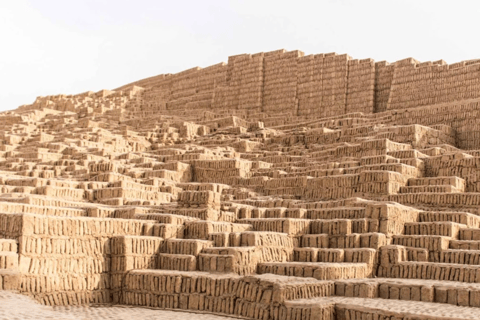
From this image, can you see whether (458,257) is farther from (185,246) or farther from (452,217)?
(185,246)

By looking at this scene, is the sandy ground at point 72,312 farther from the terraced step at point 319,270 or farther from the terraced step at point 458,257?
the terraced step at point 458,257

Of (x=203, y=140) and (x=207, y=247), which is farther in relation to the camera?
(x=203, y=140)

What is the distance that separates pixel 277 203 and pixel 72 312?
689 centimetres

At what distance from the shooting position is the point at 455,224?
12.9m

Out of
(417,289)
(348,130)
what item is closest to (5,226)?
(417,289)

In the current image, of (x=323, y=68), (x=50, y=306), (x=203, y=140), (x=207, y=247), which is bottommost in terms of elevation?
(x=50, y=306)

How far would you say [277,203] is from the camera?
1623 centimetres

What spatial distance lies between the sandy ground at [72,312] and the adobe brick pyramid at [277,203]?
43 centimetres

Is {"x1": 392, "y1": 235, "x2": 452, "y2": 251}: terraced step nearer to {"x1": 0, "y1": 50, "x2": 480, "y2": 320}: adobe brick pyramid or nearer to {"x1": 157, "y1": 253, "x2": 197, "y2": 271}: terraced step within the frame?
{"x1": 0, "y1": 50, "x2": 480, "y2": 320}: adobe brick pyramid

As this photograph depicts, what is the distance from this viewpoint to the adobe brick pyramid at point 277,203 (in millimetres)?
10641

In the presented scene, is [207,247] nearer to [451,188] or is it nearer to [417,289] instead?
[417,289]

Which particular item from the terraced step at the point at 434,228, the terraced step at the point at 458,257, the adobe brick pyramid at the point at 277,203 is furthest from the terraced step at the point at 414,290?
the terraced step at the point at 434,228

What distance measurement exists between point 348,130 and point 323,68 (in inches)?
335

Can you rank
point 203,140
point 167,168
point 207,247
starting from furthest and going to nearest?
1. point 203,140
2. point 167,168
3. point 207,247
